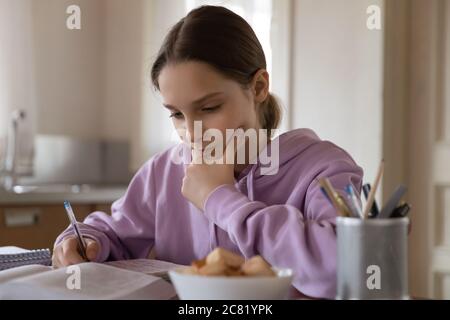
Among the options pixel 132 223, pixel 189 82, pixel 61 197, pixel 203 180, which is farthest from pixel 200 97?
pixel 61 197

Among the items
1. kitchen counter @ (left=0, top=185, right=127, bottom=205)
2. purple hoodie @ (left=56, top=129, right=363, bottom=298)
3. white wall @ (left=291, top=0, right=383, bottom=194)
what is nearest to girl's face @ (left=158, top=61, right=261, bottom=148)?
purple hoodie @ (left=56, top=129, right=363, bottom=298)

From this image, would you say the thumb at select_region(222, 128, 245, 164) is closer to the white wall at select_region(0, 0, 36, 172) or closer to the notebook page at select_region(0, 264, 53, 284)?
the notebook page at select_region(0, 264, 53, 284)

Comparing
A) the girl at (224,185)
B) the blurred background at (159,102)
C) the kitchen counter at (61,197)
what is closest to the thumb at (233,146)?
the girl at (224,185)

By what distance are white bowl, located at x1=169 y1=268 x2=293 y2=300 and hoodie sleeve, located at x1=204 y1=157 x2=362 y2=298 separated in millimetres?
220

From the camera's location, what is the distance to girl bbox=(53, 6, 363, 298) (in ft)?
3.25

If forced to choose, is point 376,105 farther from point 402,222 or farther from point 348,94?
point 402,222

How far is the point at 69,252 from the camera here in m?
1.20

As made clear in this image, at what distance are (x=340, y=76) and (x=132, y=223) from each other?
146cm

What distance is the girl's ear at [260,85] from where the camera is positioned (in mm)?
1323

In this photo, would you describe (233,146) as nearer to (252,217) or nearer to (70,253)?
(252,217)

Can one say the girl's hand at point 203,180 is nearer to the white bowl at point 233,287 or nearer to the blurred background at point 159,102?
the white bowl at point 233,287

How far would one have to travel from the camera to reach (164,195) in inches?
56.7

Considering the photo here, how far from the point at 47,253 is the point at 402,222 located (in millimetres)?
769
